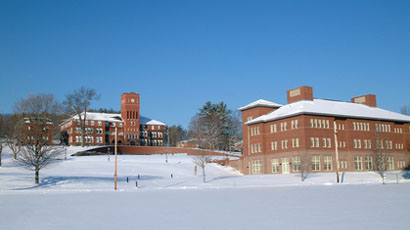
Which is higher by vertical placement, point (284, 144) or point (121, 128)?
point (121, 128)

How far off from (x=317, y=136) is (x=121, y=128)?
67.0 metres

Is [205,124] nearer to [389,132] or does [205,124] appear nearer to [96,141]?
[96,141]

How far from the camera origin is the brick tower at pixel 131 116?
118 meters

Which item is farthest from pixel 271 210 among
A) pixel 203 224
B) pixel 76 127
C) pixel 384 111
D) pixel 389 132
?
pixel 76 127

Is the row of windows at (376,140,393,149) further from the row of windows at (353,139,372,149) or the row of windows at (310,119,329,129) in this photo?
the row of windows at (310,119,329,129)

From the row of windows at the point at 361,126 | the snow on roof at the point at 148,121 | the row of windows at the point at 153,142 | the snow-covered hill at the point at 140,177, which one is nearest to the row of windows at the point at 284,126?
the snow-covered hill at the point at 140,177

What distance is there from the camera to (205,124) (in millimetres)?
108375

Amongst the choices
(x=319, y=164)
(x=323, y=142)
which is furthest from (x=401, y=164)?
(x=319, y=164)

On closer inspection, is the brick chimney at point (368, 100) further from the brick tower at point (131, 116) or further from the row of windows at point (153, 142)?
the row of windows at point (153, 142)

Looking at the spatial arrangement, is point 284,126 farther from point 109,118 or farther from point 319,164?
point 109,118

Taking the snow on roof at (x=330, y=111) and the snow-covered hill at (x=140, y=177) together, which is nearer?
the snow-covered hill at (x=140, y=177)

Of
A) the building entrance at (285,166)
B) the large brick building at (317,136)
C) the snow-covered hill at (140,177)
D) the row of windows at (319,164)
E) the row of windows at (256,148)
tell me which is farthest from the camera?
the row of windows at (256,148)

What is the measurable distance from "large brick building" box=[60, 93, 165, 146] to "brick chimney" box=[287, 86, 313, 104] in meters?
55.6

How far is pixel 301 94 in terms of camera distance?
72.0 meters
